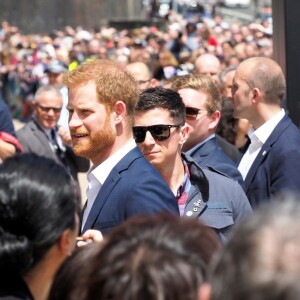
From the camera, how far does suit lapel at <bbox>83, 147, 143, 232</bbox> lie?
3862 millimetres

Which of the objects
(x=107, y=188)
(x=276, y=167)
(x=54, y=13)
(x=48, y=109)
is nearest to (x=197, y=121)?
(x=276, y=167)

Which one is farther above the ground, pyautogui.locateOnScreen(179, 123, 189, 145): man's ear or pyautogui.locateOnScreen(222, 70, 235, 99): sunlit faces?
pyautogui.locateOnScreen(179, 123, 189, 145): man's ear

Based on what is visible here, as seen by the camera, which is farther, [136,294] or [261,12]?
[261,12]

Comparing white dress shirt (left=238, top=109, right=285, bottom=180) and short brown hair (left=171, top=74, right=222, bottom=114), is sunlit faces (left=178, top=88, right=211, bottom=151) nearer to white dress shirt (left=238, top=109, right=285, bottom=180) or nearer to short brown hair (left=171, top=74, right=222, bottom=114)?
short brown hair (left=171, top=74, right=222, bottom=114)

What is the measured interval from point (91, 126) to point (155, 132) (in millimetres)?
797

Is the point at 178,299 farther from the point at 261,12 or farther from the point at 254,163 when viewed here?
the point at 261,12

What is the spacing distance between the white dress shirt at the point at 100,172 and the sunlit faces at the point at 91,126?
5cm

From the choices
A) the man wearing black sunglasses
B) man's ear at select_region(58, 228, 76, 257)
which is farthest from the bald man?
man's ear at select_region(58, 228, 76, 257)

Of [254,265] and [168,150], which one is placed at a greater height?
[254,265]

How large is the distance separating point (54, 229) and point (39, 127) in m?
6.34

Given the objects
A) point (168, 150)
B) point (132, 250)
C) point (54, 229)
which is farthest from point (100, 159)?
point (132, 250)

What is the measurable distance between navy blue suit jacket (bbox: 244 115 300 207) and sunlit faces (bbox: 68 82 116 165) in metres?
1.55

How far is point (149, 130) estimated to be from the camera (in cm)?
489

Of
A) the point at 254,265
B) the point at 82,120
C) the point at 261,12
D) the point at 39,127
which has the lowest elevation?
the point at 261,12
